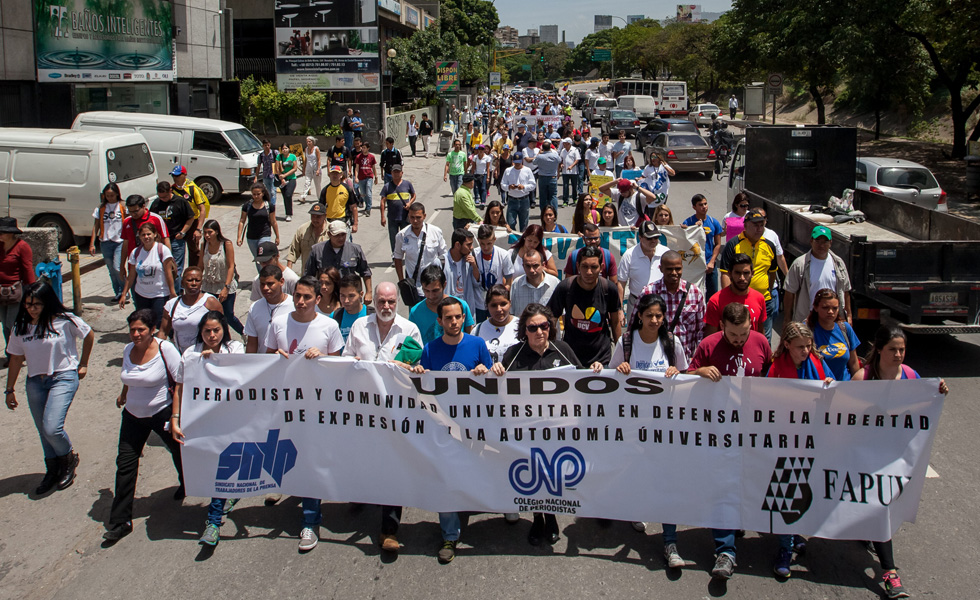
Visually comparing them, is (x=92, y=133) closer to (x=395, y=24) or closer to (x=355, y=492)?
(x=355, y=492)

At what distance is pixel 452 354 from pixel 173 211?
259 inches

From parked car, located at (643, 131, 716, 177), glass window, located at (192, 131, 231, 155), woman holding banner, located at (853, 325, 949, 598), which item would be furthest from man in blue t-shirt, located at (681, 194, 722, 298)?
parked car, located at (643, 131, 716, 177)

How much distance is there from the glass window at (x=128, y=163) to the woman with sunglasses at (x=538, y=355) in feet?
37.6

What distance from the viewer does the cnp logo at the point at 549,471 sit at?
549cm

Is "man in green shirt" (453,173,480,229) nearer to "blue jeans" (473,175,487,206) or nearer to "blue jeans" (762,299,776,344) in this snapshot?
"blue jeans" (762,299,776,344)

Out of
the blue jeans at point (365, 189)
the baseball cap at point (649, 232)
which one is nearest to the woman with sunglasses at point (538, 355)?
the baseball cap at point (649, 232)

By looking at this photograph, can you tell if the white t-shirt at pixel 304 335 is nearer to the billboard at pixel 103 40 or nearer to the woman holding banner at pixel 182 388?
the woman holding banner at pixel 182 388

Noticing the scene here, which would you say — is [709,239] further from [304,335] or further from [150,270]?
[150,270]

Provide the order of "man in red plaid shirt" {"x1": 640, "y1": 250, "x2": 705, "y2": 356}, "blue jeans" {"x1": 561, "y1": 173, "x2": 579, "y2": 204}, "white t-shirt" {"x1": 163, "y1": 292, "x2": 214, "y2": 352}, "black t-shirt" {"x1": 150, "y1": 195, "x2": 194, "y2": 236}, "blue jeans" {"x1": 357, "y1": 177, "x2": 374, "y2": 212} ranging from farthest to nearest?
"blue jeans" {"x1": 561, "y1": 173, "x2": 579, "y2": 204} < "blue jeans" {"x1": 357, "y1": 177, "x2": 374, "y2": 212} < "black t-shirt" {"x1": 150, "y1": 195, "x2": 194, "y2": 236} < "white t-shirt" {"x1": 163, "y1": 292, "x2": 214, "y2": 352} < "man in red plaid shirt" {"x1": 640, "y1": 250, "x2": 705, "y2": 356}

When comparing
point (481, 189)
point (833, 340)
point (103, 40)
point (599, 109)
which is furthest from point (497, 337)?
point (599, 109)

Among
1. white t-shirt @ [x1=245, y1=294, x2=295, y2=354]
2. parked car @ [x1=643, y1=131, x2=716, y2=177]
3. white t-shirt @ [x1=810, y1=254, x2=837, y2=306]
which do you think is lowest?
white t-shirt @ [x1=245, y1=294, x2=295, y2=354]

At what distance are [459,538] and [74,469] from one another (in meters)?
3.23

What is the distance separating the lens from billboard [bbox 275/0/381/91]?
35094 mm

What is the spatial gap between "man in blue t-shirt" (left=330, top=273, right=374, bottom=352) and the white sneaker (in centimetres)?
138
